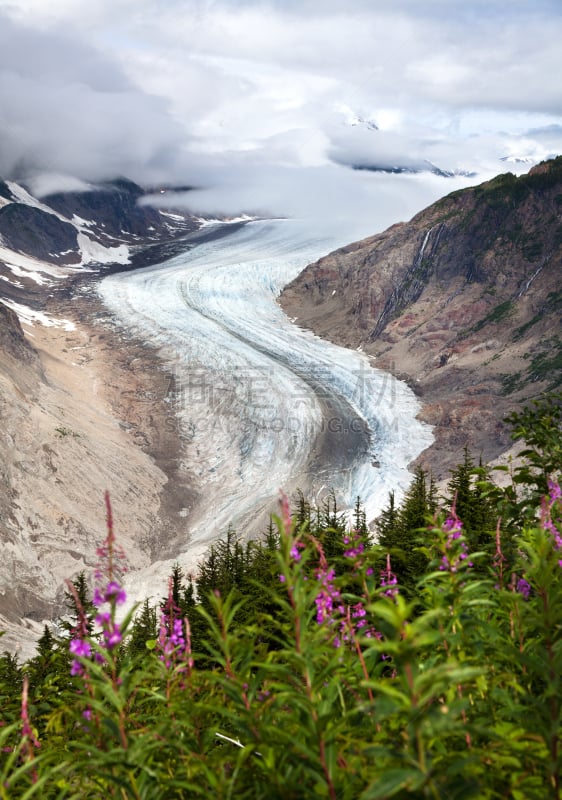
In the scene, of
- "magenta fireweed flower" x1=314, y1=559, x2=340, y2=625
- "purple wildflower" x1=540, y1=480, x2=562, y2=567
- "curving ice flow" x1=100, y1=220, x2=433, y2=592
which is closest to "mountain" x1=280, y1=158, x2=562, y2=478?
"curving ice flow" x1=100, y1=220, x2=433, y2=592

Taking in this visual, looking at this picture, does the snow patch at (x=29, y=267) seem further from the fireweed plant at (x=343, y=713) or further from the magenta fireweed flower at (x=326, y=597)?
the fireweed plant at (x=343, y=713)

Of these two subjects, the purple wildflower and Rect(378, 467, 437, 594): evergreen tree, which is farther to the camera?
Rect(378, 467, 437, 594): evergreen tree

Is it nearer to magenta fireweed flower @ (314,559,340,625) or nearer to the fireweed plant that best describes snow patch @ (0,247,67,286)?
magenta fireweed flower @ (314,559,340,625)

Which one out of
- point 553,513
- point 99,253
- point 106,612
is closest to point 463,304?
point 553,513

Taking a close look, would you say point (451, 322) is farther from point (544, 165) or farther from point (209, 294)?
point (209, 294)

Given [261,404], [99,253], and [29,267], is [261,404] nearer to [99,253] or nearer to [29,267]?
[29,267]

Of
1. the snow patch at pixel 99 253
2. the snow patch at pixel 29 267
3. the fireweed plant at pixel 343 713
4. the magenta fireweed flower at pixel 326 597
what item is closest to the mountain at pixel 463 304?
the magenta fireweed flower at pixel 326 597

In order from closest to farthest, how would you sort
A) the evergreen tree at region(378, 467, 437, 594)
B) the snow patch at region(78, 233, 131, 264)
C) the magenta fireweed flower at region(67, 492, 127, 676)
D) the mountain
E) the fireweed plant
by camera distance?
the fireweed plant → the magenta fireweed flower at region(67, 492, 127, 676) → the evergreen tree at region(378, 467, 437, 594) → the mountain → the snow patch at region(78, 233, 131, 264)
